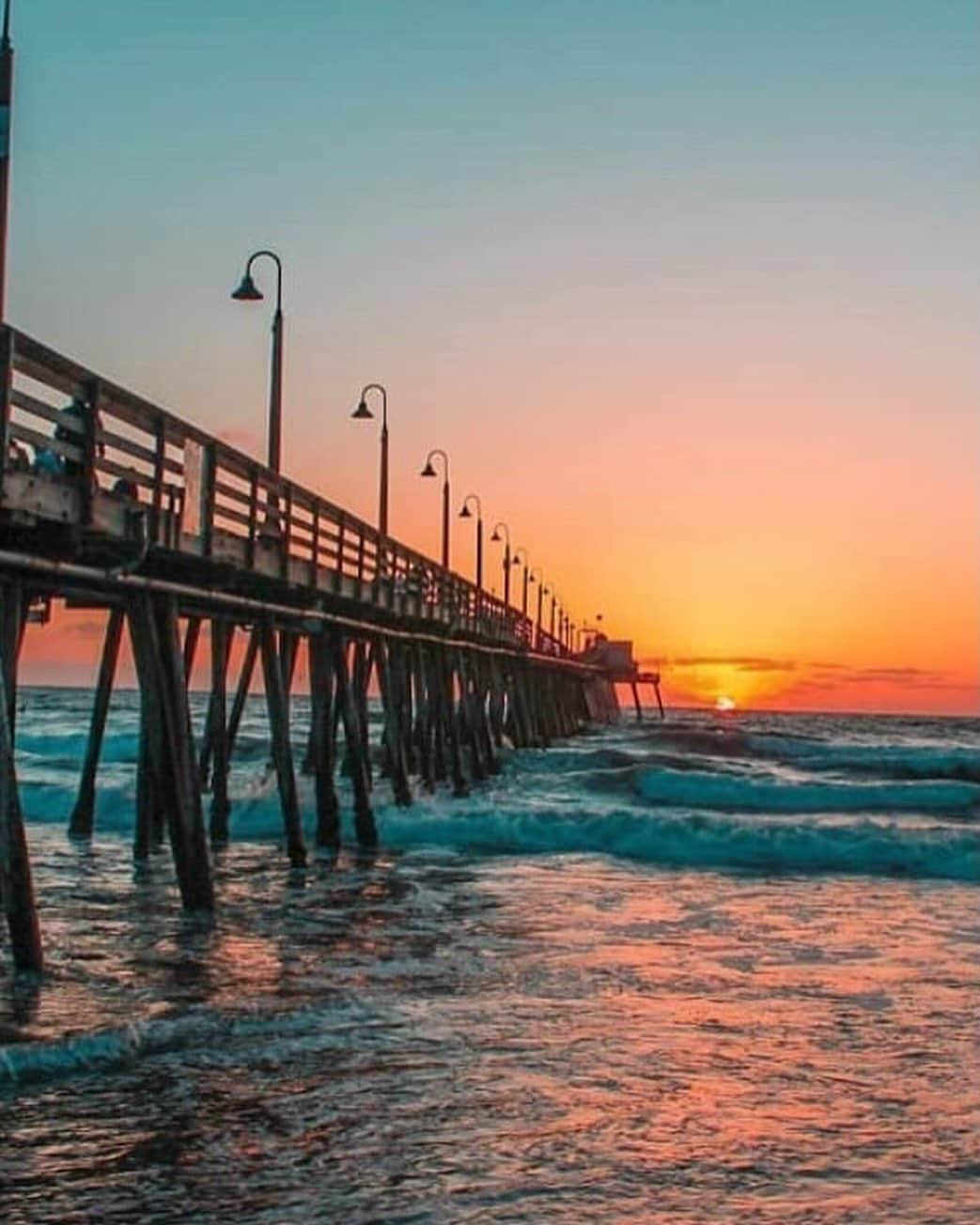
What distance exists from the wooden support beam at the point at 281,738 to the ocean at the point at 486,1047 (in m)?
0.38

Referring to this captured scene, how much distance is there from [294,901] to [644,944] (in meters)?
3.89

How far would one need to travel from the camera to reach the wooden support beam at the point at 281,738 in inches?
733

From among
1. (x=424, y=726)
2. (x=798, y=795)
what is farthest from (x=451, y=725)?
(x=798, y=795)

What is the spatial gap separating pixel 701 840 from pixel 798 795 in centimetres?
1289

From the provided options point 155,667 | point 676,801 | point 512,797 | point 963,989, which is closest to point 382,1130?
point 963,989

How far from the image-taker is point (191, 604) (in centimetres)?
1630

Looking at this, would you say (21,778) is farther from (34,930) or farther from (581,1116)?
(581,1116)

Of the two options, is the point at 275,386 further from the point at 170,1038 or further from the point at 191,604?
the point at 170,1038

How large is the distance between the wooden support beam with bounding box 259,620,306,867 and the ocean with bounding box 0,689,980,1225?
0.38 m

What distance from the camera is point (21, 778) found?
114ft

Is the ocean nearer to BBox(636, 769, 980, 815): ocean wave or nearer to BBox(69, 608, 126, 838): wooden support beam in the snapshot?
BBox(69, 608, 126, 838): wooden support beam

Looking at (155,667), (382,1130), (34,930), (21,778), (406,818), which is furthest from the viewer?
(21,778)

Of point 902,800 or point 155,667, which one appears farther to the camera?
point 902,800

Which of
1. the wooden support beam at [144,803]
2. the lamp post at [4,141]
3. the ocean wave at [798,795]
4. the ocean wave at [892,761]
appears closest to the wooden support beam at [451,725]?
the ocean wave at [798,795]
